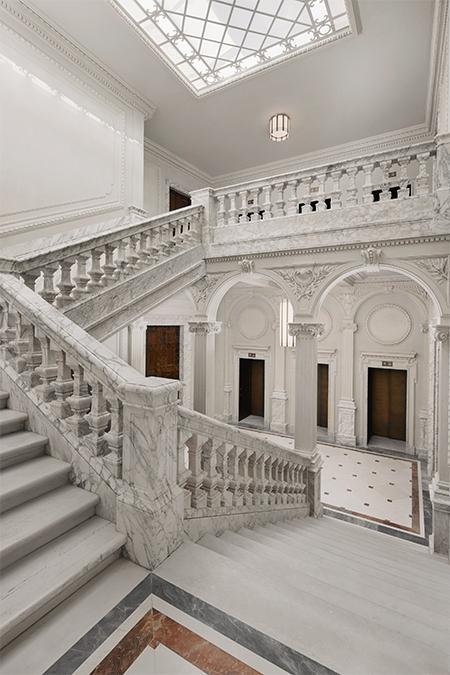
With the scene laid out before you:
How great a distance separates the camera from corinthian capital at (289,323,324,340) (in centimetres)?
557

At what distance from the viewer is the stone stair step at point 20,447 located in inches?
86.4

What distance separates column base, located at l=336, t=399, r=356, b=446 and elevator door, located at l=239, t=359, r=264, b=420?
279cm

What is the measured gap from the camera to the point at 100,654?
54.1 inches

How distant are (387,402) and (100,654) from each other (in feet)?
32.8

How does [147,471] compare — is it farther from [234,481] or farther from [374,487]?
[374,487]

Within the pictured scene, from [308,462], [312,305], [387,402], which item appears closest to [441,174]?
[312,305]

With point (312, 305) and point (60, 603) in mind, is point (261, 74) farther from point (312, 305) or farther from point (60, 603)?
point (60, 603)

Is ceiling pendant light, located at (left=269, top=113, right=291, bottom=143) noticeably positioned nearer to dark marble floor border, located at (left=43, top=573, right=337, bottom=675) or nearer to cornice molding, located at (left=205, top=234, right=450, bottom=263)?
cornice molding, located at (left=205, top=234, right=450, bottom=263)

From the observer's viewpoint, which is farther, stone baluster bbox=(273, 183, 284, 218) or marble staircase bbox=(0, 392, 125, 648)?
→ stone baluster bbox=(273, 183, 284, 218)

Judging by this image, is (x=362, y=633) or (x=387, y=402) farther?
(x=387, y=402)

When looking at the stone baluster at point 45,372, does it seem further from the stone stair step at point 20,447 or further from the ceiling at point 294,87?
the ceiling at point 294,87

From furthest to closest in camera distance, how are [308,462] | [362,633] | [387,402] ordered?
[387,402] → [308,462] → [362,633]

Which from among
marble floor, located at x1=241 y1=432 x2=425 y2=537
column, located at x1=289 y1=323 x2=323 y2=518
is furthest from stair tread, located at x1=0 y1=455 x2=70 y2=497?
marble floor, located at x1=241 y1=432 x2=425 y2=537

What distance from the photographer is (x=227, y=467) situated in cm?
305
